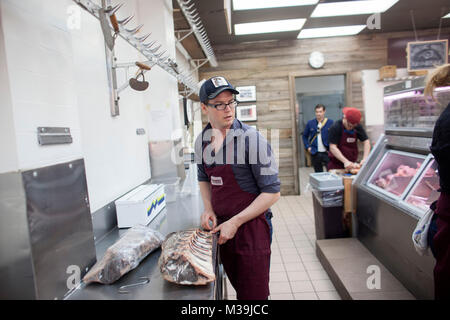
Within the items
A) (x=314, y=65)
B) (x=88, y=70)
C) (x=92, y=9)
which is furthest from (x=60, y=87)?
(x=314, y=65)

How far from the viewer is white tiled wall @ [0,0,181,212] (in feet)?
3.04

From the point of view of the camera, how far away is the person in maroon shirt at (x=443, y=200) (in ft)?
4.41

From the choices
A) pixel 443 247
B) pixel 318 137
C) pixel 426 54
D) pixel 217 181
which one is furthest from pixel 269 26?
pixel 443 247

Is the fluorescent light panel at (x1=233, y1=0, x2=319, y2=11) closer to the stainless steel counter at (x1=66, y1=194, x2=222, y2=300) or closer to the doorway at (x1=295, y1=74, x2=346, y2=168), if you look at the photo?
the stainless steel counter at (x1=66, y1=194, x2=222, y2=300)

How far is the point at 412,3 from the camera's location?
4.38 meters

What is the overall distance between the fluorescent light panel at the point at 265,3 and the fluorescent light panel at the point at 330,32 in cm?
130

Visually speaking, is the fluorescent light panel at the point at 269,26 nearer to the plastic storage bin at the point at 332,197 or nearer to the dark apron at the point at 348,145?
the dark apron at the point at 348,145

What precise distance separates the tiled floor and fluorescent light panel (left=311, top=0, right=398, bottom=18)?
3.06 metres

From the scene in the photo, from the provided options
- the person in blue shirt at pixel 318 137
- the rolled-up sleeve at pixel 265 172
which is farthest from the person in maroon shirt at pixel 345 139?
the rolled-up sleeve at pixel 265 172

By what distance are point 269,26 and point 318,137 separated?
207cm

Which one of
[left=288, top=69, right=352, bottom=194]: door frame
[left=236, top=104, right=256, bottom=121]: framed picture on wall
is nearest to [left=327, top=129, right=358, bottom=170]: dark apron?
[left=288, top=69, right=352, bottom=194]: door frame

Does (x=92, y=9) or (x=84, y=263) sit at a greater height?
(x=92, y=9)

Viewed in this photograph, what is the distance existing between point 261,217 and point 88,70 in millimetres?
1244

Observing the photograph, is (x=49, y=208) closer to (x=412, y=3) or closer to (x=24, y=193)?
(x=24, y=193)
